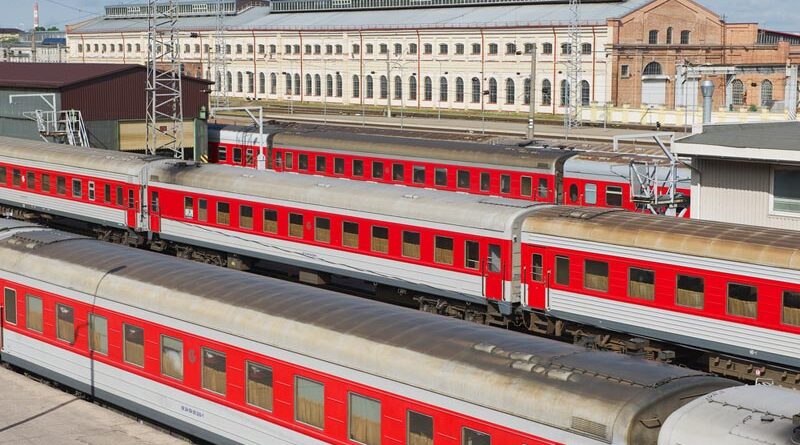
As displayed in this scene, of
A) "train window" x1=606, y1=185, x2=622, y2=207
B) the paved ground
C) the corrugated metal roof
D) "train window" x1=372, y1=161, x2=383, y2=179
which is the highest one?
the corrugated metal roof

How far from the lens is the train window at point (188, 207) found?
3694 centimetres

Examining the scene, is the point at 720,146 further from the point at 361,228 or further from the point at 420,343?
the point at 420,343

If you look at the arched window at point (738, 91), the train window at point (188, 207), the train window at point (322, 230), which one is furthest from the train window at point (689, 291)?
the arched window at point (738, 91)

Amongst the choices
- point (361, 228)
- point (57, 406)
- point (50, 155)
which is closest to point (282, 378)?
point (57, 406)

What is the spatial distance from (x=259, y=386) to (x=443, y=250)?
11.8m

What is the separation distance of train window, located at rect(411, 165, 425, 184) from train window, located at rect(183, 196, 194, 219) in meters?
10.4

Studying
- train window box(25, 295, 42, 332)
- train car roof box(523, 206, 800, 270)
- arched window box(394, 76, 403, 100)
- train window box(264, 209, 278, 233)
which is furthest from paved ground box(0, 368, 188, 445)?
arched window box(394, 76, 403, 100)

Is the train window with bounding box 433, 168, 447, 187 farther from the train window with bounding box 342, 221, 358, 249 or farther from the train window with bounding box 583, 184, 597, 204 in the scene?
the train window with bounding box 342, 221, 358, 249

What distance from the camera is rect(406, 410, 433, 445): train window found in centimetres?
1491

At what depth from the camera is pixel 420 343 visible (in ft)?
50.5

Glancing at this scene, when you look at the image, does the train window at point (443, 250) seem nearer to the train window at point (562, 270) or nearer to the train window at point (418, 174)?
the train window at point (562, 270)

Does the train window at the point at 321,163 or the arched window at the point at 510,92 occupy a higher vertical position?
the arched window at the point at 510,92

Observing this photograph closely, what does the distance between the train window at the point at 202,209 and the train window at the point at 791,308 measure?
66.9 feet

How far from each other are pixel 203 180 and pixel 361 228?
7.66 metres
